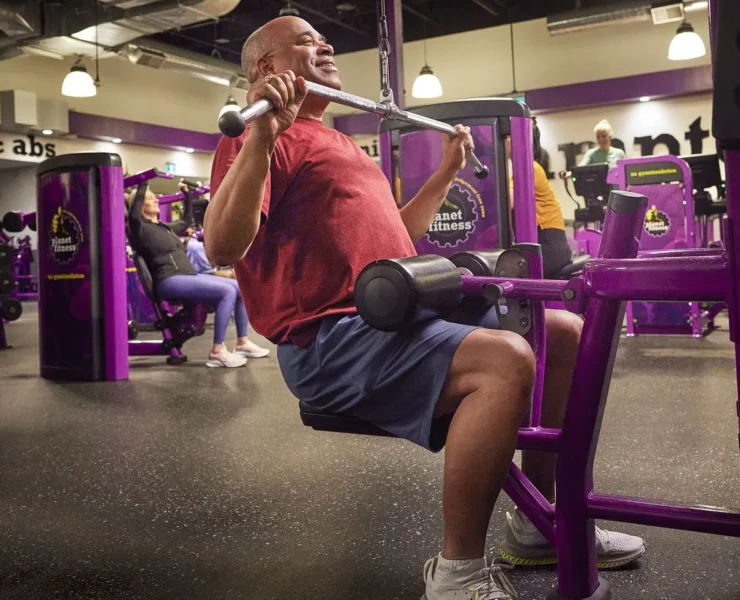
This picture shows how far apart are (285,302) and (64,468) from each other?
1395 millimetres

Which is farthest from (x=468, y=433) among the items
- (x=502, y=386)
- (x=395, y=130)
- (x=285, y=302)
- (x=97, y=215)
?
(x=97, y=215)

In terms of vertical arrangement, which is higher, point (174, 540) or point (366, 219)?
point (366, 219)

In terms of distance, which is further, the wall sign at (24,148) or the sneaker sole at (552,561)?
the wall sign at (24,148)

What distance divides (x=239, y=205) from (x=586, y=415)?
26.3 inches

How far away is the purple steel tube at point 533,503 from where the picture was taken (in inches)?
51.6

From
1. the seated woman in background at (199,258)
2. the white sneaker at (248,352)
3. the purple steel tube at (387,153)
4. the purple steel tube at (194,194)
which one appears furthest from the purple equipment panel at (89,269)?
the purple steel tube at (387,153)

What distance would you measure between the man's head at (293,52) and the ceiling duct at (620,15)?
773 centimetres

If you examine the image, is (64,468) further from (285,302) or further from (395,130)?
(395,130)

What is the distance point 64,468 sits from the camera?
236 cm

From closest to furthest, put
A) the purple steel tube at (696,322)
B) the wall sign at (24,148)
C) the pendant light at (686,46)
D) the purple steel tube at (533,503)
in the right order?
the purple steel tube at (533,503), the purple steel tube at (696,322), the pendant light at (686,46), the wall sign at (24,148)

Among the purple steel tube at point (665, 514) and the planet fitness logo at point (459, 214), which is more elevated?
the planet fitness logo at point (459, 214)

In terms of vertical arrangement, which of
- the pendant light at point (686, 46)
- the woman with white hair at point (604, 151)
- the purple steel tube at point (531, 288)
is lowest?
the purple steel tube at point (531, 288)

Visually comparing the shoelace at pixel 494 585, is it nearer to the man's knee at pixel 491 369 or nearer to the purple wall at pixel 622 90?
the man's knee at pixel 491 369

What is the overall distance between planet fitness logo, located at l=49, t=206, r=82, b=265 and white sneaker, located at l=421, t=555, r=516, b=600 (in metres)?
3.57
